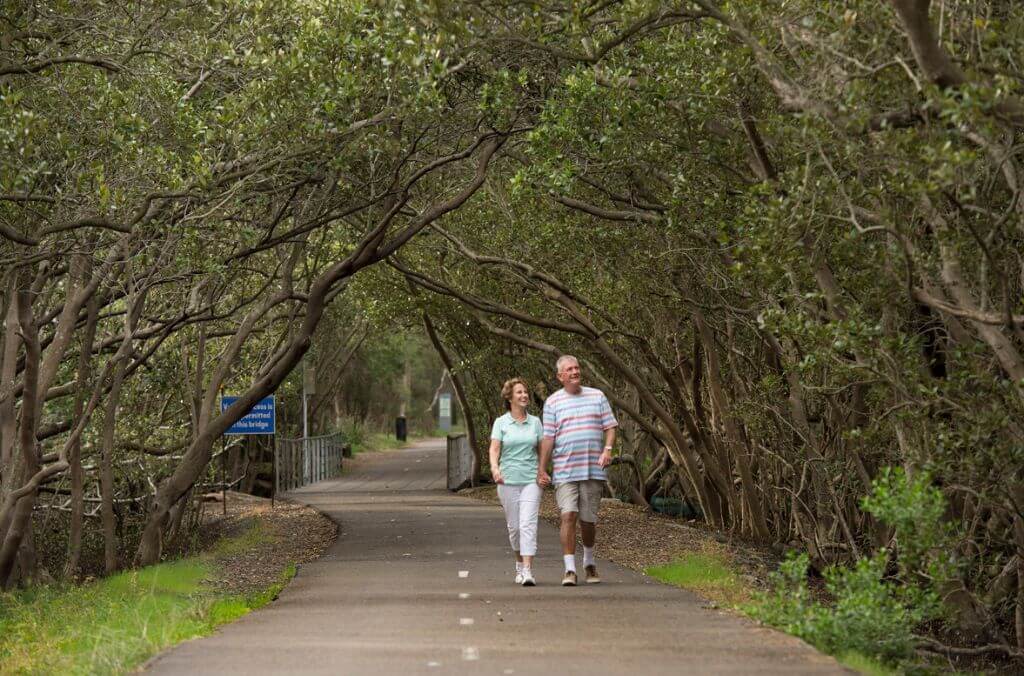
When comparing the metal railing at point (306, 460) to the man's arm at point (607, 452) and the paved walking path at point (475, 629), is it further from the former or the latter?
the man's arm at point (607, 452)

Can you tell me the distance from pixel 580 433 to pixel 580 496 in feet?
1.92

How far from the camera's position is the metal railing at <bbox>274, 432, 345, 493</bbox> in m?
38.1

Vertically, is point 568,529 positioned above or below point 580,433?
below

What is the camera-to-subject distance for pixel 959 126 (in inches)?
357

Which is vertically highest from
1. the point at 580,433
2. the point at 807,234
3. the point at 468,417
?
the point at 807,234

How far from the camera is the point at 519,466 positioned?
1335cm

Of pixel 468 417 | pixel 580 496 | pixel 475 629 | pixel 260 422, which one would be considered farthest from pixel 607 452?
pixel 468 417

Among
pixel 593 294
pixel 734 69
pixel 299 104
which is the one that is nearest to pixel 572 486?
A: pixel 734 69

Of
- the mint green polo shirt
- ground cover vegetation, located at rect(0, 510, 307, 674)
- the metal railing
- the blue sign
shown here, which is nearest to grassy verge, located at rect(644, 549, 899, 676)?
the mint green polo shirt

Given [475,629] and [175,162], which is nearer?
[475,629]

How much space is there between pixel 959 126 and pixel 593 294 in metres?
13.6

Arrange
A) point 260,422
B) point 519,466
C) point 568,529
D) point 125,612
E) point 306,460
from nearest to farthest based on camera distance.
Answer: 1. point 125,612
2. point 568,529
3. point 519,466
4. point 260,422
5. point 306,460

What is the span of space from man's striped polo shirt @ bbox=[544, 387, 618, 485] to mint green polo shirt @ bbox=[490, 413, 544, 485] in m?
0.29

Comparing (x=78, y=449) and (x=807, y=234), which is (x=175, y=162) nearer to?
(x=78, y=449)
